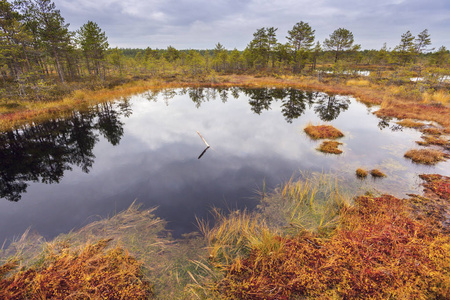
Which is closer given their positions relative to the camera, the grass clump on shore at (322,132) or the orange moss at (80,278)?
the orange moss at (80,278)

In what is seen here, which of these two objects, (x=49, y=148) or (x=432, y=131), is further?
(x=432, y=131)

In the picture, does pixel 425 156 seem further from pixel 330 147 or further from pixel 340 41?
pixel 340 41

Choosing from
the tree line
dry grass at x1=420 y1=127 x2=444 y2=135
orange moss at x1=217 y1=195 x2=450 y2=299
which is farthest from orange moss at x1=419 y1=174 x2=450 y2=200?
the tree line

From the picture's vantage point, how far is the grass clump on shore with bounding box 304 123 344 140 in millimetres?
15484

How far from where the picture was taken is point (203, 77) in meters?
50.2

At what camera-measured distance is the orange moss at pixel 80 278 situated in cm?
425

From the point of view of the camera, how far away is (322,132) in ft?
52.1

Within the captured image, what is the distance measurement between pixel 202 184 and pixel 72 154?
9829 mm

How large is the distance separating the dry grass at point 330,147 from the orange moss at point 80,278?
12871 millimetres

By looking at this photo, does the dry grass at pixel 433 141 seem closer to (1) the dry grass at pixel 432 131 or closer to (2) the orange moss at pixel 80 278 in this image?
(1) the dry grass at pixel 432 131

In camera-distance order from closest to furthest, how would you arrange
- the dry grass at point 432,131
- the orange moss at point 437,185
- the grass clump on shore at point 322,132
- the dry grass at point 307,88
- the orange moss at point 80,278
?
the orange moss at point 80,278, the orange moss at point 437,185, the grass clump on shore at point 322,132, the dry grass at point 432,131, the dry grass at point 307,88

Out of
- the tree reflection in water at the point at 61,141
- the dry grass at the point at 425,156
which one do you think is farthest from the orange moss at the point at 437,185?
the tree reflection in water at the point at 61,141

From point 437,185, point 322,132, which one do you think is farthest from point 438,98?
point 437,185

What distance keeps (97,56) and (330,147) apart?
50005 millimetres
